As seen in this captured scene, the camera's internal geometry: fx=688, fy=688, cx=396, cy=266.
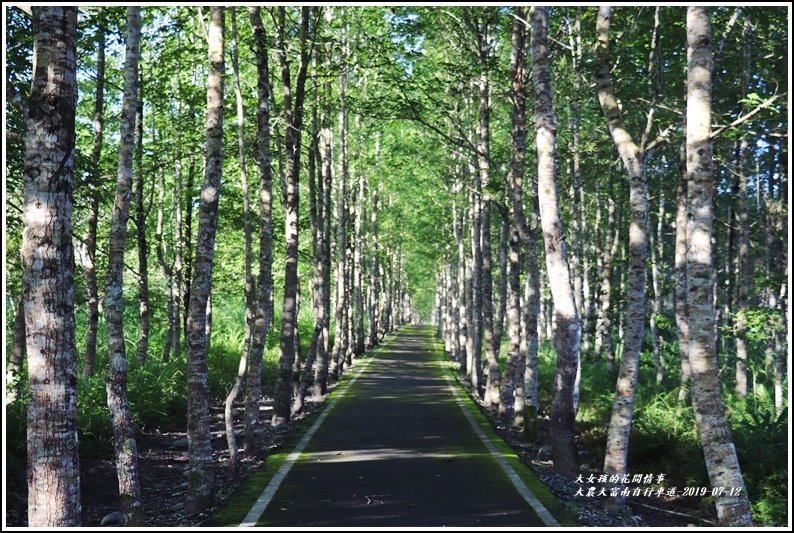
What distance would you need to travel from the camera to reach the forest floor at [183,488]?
356 inches

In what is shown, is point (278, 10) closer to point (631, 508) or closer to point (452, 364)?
point (631, 508)

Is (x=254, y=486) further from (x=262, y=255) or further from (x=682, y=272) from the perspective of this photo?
(x=682, y=272)

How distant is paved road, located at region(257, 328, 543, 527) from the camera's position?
8.30 meters

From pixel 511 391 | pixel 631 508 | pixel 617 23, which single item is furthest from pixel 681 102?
pixel 631 508

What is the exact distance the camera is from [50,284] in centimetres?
517

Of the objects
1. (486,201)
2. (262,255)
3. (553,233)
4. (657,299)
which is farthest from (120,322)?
(657,299)

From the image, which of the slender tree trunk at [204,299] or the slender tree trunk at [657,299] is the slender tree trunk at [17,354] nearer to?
the slender tree trunk at [204,299]

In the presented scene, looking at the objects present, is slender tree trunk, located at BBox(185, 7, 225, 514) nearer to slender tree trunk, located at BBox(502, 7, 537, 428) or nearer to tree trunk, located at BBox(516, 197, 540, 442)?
slender tree trunk, located at BBox(502, 7, 537, 428)

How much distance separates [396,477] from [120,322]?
15.2 feet

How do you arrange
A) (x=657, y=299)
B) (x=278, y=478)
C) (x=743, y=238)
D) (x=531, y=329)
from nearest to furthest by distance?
(x=278, y=478), (x=531, y=329), (x=743, y=238), (x=657, y=299)

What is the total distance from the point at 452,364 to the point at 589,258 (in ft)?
27.9

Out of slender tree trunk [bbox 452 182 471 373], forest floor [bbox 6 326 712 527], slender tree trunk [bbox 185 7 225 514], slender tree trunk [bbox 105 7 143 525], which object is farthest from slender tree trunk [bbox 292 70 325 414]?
slender tree trunk [bbox 452 182 471 373]

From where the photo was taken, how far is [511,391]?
17.2 metres

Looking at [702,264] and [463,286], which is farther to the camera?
[463,286]
